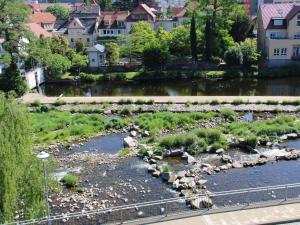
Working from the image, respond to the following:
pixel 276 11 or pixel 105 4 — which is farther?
pixel 105 4

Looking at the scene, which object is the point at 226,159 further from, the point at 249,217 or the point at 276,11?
the point at 276,11

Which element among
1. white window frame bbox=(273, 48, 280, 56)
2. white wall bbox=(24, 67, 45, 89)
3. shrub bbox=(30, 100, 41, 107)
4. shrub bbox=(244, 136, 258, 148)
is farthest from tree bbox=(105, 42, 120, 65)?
shrub bbox=(244, 136, 258, 148)

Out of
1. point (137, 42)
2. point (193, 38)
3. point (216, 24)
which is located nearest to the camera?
point (193, 38)

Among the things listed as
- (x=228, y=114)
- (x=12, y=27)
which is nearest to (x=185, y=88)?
(x=228, y=114)

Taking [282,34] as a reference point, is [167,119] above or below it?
below

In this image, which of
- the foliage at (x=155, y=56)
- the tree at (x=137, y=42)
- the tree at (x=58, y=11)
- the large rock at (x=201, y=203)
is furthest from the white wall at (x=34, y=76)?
the tree at (x=58, y=11)

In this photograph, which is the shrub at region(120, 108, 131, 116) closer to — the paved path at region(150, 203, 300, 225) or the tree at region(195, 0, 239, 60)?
the paved path at region(150, 203, 300, 225)
